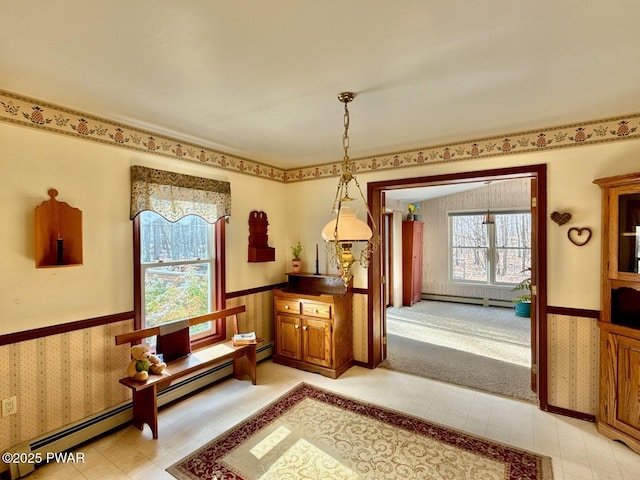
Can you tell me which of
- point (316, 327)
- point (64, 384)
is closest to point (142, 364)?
point (64, 384)

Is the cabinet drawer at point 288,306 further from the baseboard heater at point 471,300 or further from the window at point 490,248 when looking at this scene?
the window at point 490,248

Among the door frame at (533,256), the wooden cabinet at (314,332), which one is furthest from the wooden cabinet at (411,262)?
the wooden cabinet at (314,332)

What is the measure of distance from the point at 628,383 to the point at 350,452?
2.09 metres

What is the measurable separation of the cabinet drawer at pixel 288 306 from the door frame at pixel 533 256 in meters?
0.85

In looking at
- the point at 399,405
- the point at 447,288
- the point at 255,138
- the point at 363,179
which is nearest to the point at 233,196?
the point at 255,138

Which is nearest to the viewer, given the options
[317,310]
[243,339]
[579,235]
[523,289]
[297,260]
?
[579,235]

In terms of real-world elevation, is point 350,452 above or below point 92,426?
below

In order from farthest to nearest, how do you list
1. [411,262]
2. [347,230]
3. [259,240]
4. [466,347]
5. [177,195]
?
[411,262] < [466,347] < [259,240] < [177,195] < [347,230]

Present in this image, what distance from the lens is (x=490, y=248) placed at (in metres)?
6.96

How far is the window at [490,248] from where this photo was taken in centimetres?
667

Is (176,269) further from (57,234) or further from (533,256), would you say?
(533,256)

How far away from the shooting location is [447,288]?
24.3 feet

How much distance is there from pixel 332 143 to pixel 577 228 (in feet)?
7.53

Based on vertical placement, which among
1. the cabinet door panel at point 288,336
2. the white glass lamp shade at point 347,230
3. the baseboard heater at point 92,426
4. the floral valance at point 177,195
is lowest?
the baseboard heater at point 92,426
